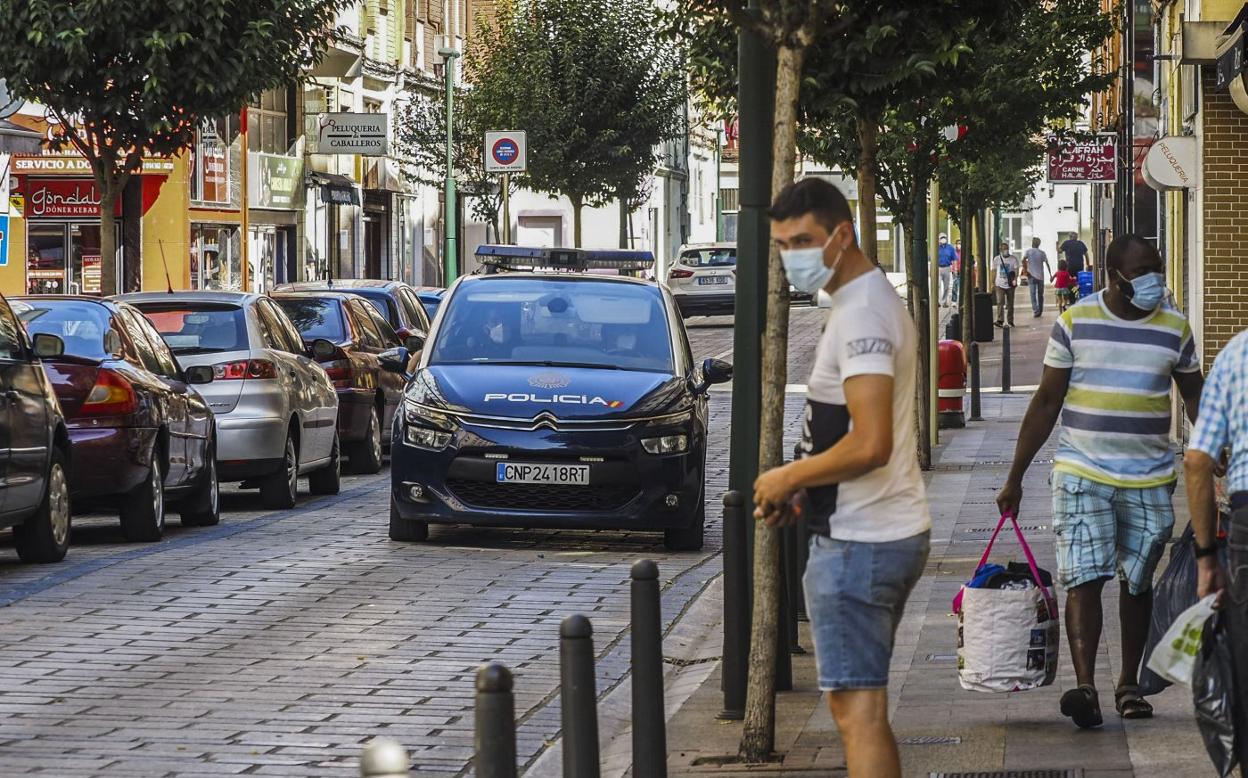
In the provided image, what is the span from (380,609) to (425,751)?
3.67 metres

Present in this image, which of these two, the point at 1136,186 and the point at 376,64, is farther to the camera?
the point at 376,64

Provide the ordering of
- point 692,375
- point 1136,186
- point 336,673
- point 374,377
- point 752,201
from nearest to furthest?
1. point 752,201
2. point 336,673
3. point 692,375
4. point 374,377
5. point 1136,186

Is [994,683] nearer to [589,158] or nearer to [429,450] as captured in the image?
[429,450]

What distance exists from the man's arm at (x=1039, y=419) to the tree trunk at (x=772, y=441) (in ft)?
3.45

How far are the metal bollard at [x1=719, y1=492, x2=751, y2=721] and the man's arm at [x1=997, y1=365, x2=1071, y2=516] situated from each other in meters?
0.94

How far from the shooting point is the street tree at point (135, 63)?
24.2m

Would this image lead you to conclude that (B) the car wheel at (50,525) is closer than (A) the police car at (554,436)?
Yes

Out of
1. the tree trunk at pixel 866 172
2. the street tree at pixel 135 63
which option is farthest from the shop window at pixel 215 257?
the tree trunk at pixel 866 172

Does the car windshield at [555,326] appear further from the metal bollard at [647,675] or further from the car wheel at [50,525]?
the metal bollard at [647,675]

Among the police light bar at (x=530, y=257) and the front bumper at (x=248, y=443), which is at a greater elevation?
the police light bar at (x=530, y=257)

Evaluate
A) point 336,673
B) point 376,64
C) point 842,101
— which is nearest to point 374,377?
point 842,101

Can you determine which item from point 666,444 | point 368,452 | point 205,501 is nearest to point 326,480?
point 368,452

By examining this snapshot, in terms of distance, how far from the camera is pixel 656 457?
46.9 feet

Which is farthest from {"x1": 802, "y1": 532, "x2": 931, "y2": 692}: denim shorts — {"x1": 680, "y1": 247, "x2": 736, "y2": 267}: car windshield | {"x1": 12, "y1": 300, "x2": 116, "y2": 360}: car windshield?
{"x1": 680, "y1": 247, "x2": 736, "y2": 267}: car windshield
